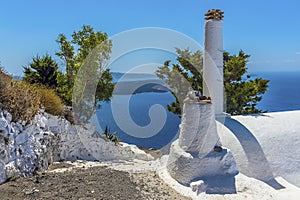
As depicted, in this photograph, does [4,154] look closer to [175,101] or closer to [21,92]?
[21,92]

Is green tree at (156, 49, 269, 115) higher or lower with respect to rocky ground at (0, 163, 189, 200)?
higher

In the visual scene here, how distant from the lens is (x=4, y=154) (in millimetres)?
5867

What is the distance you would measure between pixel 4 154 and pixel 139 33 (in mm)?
5074

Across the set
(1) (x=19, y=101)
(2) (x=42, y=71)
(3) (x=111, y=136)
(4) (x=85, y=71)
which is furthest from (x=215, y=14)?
(2) (x=42, y=71)

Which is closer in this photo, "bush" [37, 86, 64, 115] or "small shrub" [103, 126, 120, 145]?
"bush" [37, 86, 64, 115]

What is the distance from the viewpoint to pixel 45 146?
7.76m

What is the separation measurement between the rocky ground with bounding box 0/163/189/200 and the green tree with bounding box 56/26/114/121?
166 inches

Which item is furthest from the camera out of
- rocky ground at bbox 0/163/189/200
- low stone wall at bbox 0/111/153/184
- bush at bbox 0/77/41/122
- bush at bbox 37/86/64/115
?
bush at bbox 37/86/64/115

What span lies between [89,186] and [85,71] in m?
6.10

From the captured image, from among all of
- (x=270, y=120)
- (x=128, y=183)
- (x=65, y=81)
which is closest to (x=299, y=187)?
(x=270, y=120)

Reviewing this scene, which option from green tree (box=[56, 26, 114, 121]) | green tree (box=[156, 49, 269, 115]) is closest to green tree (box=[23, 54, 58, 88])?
green tree (box=[56, 26, 114, 121])

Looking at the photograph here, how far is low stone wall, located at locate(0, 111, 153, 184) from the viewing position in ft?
19.9

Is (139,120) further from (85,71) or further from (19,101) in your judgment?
(19,101)

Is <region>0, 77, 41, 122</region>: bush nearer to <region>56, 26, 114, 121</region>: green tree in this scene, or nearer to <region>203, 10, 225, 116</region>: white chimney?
<region>56, 26, 114, 121</region>: green tree
